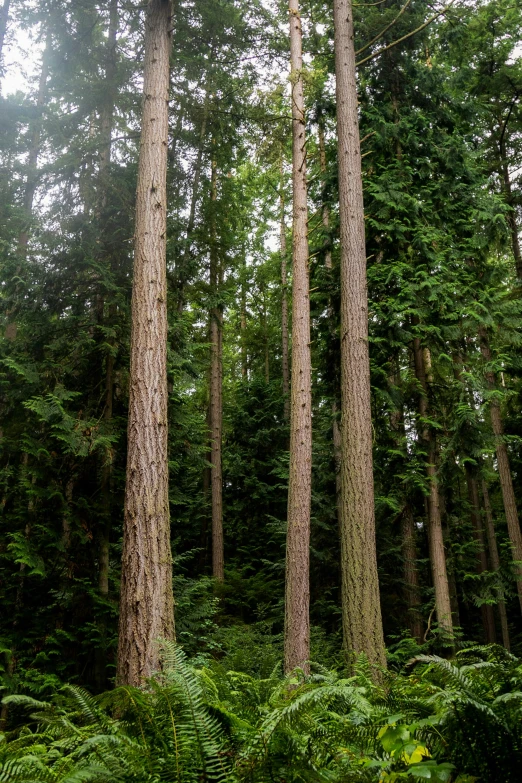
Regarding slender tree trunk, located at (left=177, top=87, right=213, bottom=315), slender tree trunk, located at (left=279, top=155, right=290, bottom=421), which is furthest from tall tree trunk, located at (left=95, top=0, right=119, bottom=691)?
slender tree trunk, located at (left=279, top=155, right=290, bottom=421)

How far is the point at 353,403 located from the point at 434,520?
312 cm

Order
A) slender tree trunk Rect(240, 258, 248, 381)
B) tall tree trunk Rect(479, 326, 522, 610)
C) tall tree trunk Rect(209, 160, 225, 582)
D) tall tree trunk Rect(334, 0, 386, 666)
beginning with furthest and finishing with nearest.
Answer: slender tree trunk Rect(240, 258, 248, 381), tall tree trunk Rect(209, 160, 225, 582), tall tree trunk Rect(479, 326, 522, 610), tall tree trunk Rect(334, 0, 386, 666)

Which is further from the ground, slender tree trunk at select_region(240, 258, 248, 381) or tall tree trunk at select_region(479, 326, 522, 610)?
slender tree trunk at select_region(240, 258, 248, 381)

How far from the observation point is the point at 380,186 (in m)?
9.30

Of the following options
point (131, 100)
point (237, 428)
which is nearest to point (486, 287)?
point (131, 100)

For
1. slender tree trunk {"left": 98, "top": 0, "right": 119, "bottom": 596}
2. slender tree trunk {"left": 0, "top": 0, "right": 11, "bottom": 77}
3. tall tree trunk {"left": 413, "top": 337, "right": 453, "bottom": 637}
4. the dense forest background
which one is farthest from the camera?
slender tree trunk {"left": 0, "top": 0, "right": 11, "bottom": 77}

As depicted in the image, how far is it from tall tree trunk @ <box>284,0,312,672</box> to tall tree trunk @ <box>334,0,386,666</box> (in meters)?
0.65

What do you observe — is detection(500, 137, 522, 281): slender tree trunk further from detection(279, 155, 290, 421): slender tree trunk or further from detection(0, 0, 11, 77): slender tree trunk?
detection(0, 0, 11, 77): slender tree trunk

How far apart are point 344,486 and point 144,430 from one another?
2.96 metres

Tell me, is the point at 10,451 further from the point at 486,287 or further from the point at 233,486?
the point at 233,486

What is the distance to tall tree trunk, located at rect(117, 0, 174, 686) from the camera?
480cm

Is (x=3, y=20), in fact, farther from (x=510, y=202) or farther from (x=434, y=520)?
(x=434, y=520)

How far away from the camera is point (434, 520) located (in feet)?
28.9

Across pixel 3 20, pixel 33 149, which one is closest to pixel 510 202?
pixel 33 149
